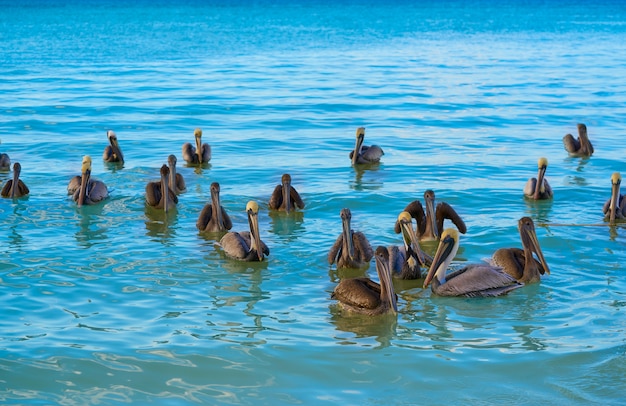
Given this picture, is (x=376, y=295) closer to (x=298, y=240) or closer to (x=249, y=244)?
(x=249, y=244)

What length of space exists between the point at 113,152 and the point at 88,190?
3085 mm

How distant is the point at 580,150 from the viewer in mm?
17531

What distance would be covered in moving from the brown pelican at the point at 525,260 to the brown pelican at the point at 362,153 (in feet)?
20.1

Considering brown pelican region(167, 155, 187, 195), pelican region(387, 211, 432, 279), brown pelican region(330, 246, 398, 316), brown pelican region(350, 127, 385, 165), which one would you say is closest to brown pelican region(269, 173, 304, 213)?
brown pelican region(167, 155, 187, 195)

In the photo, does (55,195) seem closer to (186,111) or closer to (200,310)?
(200,310)

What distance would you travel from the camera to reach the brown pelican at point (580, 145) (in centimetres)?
1738

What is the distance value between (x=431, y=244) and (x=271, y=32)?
40803 mm

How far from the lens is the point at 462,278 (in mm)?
9742

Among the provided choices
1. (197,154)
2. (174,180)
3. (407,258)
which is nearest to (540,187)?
(407,258)

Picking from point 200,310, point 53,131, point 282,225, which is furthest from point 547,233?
point 53,131

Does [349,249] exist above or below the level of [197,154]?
below

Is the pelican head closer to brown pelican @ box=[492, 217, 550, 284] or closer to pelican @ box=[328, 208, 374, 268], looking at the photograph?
brown pelican @ box=[492, 217, 550, 284]

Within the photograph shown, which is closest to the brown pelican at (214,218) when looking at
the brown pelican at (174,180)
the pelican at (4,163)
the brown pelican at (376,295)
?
the brown pelican at (174,180)

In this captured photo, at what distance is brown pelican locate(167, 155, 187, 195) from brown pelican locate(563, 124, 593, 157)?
7318 millimetres
